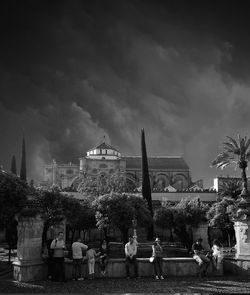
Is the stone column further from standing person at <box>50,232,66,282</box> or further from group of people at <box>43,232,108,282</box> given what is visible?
standing person at <box>50,232,66,282</box>

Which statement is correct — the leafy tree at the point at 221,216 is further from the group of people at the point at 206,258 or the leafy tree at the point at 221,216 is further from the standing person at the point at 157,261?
the standing person at the point at 157,261

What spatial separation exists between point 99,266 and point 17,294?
4.29m

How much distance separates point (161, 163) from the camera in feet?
335

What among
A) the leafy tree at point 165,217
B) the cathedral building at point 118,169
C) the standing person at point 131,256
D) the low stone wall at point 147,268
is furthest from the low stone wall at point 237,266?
the cathedral building at point 118,169

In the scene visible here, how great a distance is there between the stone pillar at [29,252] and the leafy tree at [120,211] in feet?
69.3

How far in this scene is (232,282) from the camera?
12.2 m

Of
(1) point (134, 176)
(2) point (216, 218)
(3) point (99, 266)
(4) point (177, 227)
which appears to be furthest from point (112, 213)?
(1) point (134, 176)

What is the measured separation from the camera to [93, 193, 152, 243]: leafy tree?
3422 centimetres

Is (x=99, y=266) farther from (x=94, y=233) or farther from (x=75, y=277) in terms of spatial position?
(x=94, y=233)

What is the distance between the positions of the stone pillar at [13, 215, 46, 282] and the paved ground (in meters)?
0.42

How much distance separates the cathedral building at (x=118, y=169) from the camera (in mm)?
90938

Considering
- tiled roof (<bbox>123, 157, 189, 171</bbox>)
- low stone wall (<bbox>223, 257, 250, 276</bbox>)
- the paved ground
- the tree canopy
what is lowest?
the paved ground

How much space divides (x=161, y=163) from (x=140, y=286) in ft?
298

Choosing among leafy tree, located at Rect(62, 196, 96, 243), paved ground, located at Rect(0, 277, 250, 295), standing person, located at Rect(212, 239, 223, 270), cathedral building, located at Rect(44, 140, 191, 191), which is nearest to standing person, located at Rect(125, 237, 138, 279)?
paved ground, located at Rect(0, 277, 250, 295)
